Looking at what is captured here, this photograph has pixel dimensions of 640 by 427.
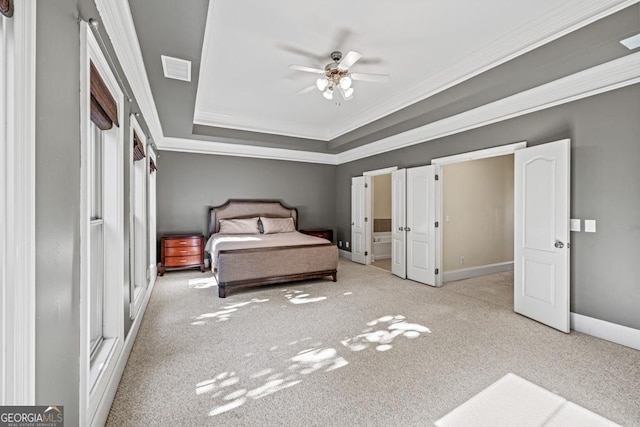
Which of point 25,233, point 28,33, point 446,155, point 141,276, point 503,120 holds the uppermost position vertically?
point 503,120

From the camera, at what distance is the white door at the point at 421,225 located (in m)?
4.62

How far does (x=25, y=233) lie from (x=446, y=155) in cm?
479

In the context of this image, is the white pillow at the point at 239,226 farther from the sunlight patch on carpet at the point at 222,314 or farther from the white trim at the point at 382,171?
the white trim at the point at 382,171

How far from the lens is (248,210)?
6.36m

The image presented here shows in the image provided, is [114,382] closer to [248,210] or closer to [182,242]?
[182,242]


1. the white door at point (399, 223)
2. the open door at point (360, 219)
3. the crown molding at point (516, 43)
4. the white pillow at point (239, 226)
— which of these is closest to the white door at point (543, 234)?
the crown molding at point (516, 43)

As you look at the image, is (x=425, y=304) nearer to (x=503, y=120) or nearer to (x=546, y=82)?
(x=503, y=120)

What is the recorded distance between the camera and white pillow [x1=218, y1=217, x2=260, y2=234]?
5.83m

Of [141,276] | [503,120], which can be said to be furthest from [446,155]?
[141,276]

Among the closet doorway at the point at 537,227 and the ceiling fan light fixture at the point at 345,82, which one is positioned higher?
the ceiling fan light fixture at the point at 345,82

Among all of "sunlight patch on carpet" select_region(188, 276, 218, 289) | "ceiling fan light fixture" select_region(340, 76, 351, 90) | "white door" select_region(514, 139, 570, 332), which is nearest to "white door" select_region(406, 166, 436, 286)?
"white door" select_region(514, 139, 570, 332)

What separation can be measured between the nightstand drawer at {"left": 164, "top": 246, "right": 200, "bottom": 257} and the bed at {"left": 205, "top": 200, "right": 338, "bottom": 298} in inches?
9.4

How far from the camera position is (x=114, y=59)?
2.05m

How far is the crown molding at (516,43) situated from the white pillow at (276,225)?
3317 mm
